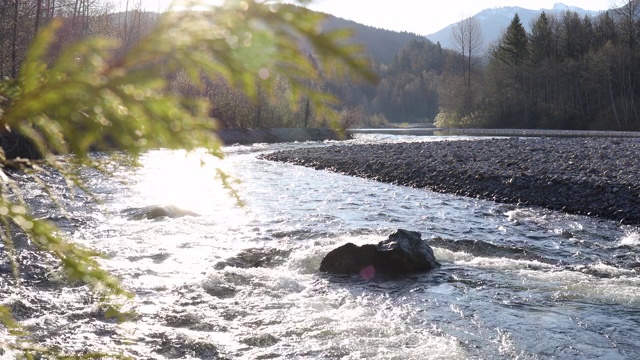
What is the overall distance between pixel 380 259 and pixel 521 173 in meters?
10.3

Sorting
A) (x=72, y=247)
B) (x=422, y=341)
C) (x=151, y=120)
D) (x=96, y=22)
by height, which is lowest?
(x=422, y=341)

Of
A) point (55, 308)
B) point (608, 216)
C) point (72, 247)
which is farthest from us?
point (608, 216)

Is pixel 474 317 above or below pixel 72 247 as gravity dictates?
below

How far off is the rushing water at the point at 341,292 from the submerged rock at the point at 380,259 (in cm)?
26

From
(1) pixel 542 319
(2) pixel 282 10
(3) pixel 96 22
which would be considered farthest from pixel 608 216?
(3) pixel 96 22

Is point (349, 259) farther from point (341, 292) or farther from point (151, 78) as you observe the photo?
point (151, 78)

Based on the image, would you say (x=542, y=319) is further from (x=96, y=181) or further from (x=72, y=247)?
(x=96, y=181)

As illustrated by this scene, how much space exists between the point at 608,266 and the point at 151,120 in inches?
328

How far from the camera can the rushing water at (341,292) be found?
201 inches

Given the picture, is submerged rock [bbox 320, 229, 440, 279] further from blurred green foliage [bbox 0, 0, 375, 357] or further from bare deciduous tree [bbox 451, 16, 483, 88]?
bare deciduous tree [bbox 451, 16, 483, 88]

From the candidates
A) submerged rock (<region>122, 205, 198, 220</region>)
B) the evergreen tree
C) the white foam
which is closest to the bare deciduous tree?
the evergreen tree

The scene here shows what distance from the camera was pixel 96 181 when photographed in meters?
16.0

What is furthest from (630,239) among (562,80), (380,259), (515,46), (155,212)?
(515,46)

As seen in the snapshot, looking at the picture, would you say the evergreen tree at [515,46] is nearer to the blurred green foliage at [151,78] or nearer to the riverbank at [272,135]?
the riverbank at [272,135]
